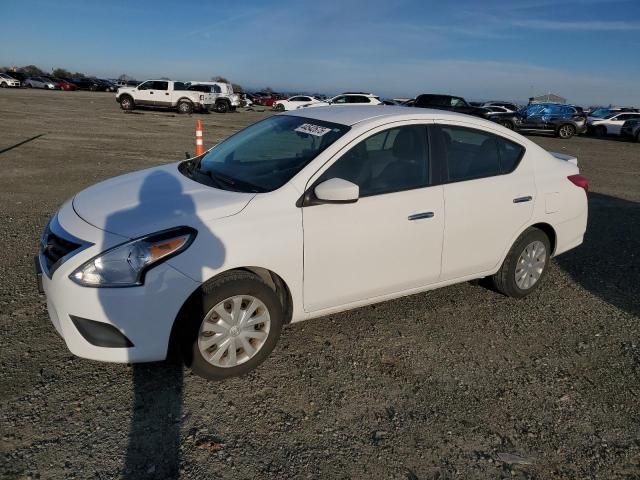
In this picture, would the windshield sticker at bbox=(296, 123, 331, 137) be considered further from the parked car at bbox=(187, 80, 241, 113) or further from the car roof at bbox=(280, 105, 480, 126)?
Result: the parked car at bbox=(187, 80, 241, 113)

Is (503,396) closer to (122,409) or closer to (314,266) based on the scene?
(314,266)

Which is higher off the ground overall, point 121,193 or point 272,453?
point 121,193

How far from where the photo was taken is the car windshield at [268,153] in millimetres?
3523

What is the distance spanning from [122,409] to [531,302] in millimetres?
3593

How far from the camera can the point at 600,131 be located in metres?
28.5

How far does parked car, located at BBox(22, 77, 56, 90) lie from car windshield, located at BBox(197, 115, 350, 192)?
65.4m

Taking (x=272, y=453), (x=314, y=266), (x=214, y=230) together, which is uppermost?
(x=214, y=230)

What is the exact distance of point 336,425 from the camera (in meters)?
2.94

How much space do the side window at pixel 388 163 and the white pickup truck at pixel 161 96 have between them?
30.4 meters

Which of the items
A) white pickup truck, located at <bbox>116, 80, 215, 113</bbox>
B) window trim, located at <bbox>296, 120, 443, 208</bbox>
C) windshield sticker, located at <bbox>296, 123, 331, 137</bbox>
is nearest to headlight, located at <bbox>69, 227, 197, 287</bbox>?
window trim, located at <bbox>296, 120, 443, 208</bbox>

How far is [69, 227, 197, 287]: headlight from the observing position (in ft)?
9.39

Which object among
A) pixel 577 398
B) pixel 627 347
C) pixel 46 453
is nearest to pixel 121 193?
pixel 46 453

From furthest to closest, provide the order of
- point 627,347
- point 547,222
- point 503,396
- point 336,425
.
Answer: point 547,222
point 627,347
point 503,396
point 336,425

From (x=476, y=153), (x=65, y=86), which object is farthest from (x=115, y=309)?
(x=65, y=86)
